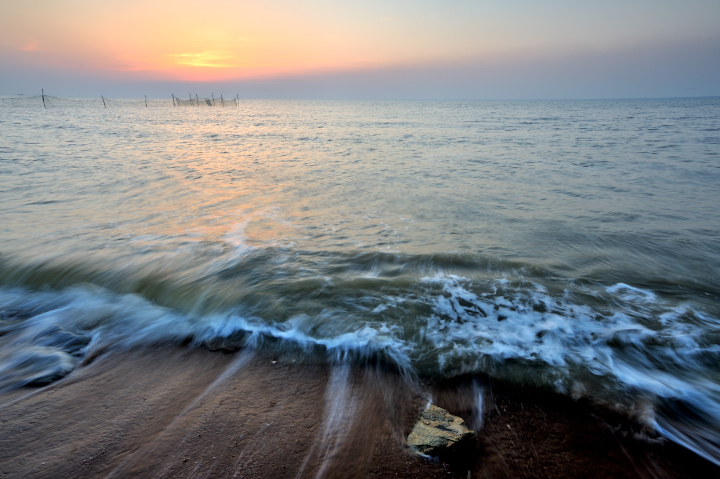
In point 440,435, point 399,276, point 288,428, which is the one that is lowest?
point 399,276

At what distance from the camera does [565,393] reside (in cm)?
310

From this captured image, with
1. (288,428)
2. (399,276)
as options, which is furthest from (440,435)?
(399,276)

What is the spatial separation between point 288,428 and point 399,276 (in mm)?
3127

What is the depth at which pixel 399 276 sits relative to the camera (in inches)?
214

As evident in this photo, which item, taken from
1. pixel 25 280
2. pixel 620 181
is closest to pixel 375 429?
pixel 25 280

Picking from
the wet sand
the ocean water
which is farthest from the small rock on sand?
the ocean water

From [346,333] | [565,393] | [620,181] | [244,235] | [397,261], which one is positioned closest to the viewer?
[565,393]

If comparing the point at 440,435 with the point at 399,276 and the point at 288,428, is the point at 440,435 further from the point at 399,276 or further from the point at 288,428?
the point at 399,276

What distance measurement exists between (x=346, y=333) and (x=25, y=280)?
528cm

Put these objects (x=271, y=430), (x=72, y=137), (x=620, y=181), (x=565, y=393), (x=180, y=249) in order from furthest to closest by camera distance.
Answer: (x=72, y=137), (x=620, y=181), (x=180, y=249), (x=565, y=393), (x=271, y=430)

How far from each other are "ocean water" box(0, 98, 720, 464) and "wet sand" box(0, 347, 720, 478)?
0.32 m

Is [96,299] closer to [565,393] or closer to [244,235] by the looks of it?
[244,235]

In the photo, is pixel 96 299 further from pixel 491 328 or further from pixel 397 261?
pixel 491 328

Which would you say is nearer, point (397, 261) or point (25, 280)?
point (25, 280)
